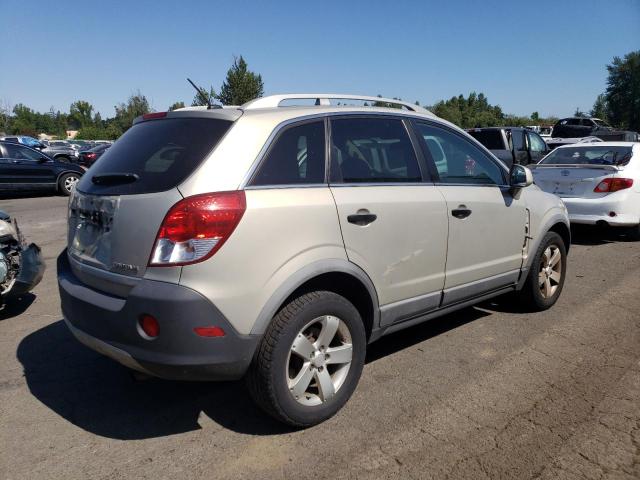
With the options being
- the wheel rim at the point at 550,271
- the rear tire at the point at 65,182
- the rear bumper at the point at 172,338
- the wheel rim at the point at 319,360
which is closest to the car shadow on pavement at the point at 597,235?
the wheel rim at the point at 550,271

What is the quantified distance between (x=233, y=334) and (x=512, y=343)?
2553 millimetres

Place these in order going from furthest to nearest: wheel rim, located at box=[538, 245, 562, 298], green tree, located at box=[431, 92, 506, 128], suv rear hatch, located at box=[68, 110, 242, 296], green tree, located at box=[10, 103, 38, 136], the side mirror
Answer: green tree, located at box=[10, 103, 38, 136]
green tree, located at box=[431, 92, 506, 128]
wheel rim, located at box=[538, 245, 562, 298]
the side mirror
suv rear hatch, located at box=[68, 110, 242, 296]

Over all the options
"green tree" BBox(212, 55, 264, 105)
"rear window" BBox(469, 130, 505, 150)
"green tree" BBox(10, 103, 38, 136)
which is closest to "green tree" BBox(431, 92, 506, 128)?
"green tree" BBox(212, 55, 264, 105)

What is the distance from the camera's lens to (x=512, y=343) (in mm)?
4152

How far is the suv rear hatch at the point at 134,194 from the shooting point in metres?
2.59

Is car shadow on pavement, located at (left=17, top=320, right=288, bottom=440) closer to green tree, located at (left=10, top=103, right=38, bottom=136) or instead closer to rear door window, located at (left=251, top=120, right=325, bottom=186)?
rear door window, located at (left=251, top=120, right=325, bottom=186)

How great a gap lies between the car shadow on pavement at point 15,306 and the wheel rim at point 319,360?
3.21 m

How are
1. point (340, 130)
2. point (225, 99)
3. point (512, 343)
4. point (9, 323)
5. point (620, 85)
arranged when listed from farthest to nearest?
point (620, 85) < point (225, 99) < point (9, 323) < point (512, 343) < point (340, 130)

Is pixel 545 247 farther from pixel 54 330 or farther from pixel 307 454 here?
pixel 54 330

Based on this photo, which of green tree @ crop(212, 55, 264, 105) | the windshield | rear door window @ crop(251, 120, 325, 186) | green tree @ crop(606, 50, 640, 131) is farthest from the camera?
green tree @ crop(606, 50, 640, 131)

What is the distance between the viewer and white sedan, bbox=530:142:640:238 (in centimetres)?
773

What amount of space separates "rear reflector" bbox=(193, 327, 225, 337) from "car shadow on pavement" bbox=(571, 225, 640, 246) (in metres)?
7.27

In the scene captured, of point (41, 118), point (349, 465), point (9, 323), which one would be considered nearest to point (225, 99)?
point (9, 323)

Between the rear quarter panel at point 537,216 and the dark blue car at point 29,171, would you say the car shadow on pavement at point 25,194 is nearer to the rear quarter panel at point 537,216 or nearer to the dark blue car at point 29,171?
the dark blue car at point 29,171
